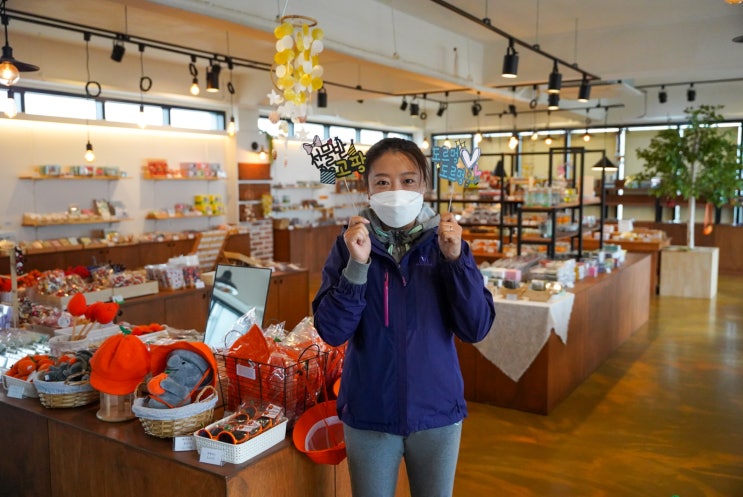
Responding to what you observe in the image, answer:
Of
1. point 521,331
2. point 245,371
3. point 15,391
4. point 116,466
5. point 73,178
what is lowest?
point 521,331

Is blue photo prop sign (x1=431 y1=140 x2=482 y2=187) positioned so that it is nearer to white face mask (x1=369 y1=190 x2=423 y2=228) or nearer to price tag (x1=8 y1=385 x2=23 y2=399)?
white face mask (x1=369 y1=190 x2=423 y2=228)

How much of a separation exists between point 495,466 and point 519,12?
6012 mm

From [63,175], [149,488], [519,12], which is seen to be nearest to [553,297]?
[149,488]

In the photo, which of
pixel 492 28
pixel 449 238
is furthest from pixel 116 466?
pixel 492 28

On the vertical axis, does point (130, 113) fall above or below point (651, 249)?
above

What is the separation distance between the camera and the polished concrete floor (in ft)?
12.5

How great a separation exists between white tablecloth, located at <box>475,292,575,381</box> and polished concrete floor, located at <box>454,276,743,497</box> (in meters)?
0.42

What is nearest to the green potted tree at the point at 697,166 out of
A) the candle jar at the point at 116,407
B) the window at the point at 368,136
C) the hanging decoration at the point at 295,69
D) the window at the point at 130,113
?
the window at the point at 368,136

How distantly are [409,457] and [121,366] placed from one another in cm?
107

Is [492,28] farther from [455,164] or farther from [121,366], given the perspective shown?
[121,366]

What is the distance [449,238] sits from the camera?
1.83m

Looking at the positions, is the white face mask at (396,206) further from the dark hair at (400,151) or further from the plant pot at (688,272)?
the plant pot at (688,272)

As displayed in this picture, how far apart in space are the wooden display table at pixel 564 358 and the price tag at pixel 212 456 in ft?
11.2

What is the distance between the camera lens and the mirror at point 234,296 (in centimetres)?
326
